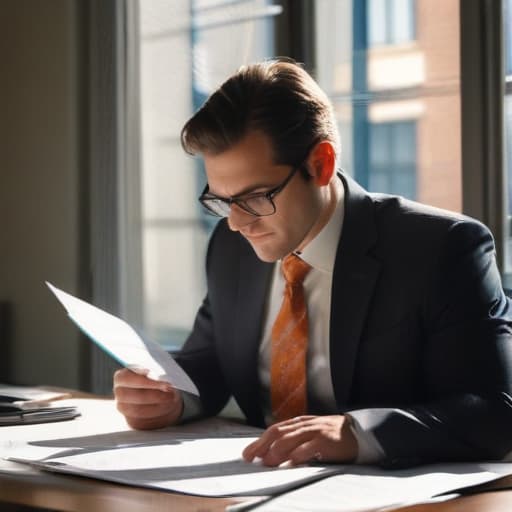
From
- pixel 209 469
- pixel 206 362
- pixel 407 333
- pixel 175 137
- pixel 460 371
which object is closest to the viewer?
pixel 209 469

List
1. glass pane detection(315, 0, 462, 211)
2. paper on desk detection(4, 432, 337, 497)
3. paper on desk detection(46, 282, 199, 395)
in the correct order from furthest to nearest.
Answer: glass pane detection(315, 0, 462, 211), paper on desk detection(46, 282, 199, 395), paper on desk detection(4, 432, 337, 497)

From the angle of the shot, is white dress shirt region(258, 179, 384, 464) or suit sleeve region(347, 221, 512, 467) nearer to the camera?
suit sleeve region(347, 221, 512, 467)

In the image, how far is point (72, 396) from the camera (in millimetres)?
2232

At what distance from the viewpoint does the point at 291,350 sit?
1.81 m

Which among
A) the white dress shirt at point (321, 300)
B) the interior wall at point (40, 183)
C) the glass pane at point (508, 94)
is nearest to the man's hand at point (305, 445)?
the white dress shirt at point (321, 300)

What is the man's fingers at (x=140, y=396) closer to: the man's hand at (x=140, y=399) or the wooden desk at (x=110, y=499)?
the man's hand at (x=140, y=399)

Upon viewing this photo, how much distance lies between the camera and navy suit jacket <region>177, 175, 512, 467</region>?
1.46m

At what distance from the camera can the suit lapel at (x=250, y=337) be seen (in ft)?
6.29

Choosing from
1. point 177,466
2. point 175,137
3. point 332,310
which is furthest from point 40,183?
point 177,466

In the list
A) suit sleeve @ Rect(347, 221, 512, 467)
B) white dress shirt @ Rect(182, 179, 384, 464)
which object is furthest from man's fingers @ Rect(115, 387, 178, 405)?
suit sleeve @ Rect(347, 221, 512, 467)

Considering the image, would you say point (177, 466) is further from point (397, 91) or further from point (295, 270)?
point (397, 91)

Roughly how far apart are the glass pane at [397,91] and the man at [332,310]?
1.16 metres

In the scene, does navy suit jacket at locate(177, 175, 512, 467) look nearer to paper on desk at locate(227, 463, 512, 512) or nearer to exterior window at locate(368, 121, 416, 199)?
paper on desk at locate(227, 463, 512, 512)

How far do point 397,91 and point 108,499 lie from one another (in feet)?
7.04
